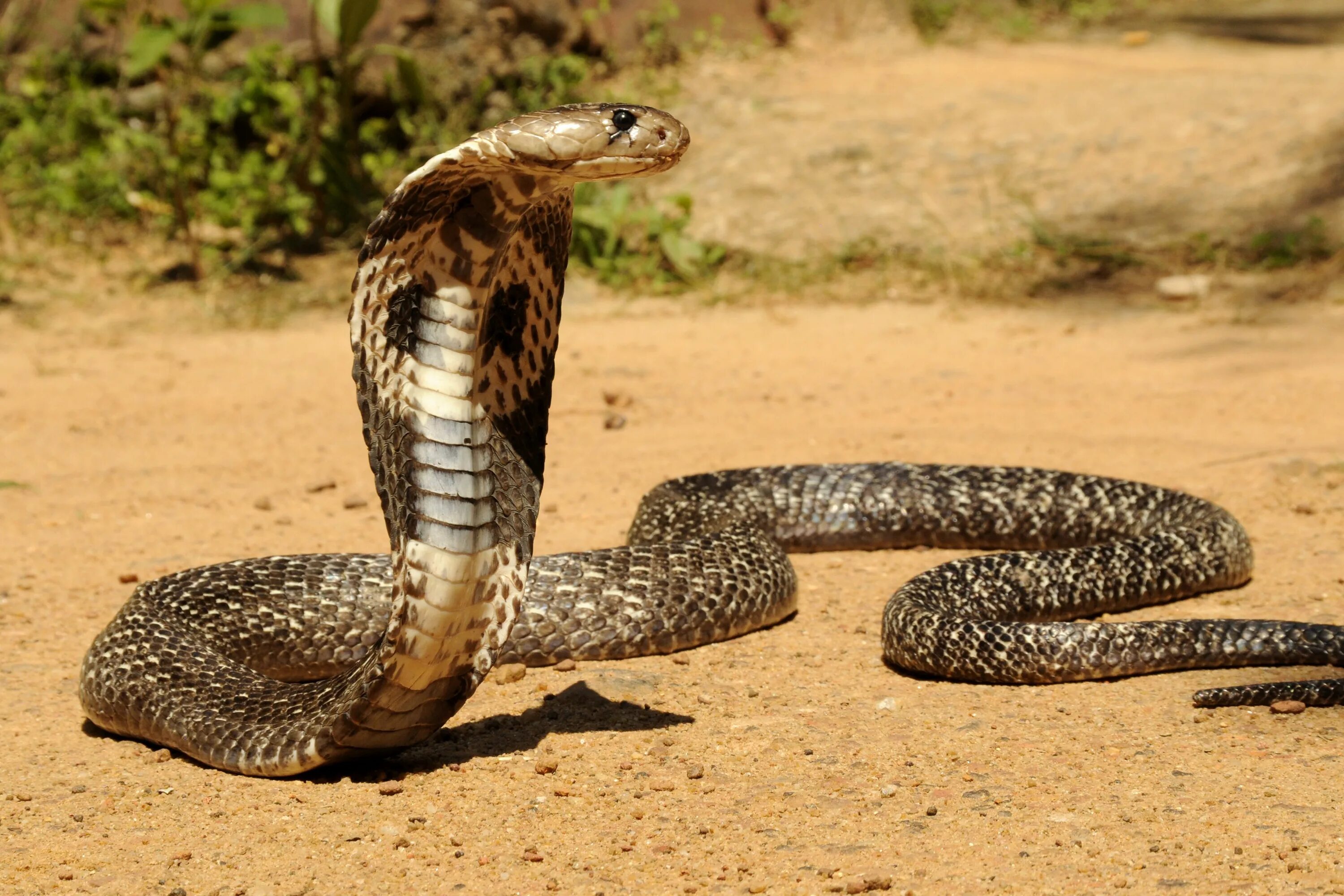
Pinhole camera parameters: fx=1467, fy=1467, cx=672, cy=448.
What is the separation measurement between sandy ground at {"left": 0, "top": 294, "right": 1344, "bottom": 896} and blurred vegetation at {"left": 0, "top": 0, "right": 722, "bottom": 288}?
1796mm

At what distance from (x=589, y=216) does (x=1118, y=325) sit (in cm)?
390

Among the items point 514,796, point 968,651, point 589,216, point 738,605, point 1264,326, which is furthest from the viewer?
point 589,216

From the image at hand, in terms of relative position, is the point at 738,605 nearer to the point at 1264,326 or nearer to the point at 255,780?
the point at 255,780

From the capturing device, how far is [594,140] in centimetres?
325

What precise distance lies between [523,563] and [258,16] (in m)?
8.24

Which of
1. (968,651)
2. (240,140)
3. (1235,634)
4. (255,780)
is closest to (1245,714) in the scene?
(1235,634)

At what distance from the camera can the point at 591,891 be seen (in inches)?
131

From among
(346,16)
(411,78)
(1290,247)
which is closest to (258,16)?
(346,16)

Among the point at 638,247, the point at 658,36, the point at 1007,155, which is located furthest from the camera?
the point at 658,36

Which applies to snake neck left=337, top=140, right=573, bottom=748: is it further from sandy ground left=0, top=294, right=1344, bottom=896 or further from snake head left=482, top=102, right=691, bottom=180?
sandy ground left=0, top=294, right=1344, bottom=896

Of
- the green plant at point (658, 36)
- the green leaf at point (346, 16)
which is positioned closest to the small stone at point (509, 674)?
the green leaf at point (346, 16)

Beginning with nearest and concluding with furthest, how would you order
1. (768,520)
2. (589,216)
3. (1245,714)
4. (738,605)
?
1. (1245,714)
2. (738,605)
3. (768,520)
4. (589,216)

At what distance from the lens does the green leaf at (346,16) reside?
10805mm

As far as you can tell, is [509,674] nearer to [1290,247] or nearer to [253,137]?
[1290,247]
